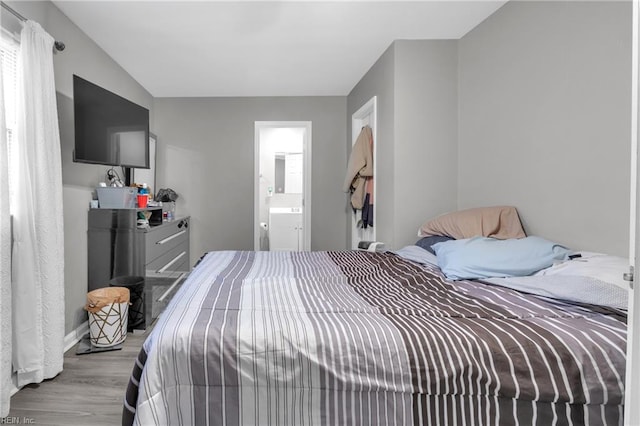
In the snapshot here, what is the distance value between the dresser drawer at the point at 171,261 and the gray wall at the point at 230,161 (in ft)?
1.21

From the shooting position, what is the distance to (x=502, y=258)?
161 centimetres

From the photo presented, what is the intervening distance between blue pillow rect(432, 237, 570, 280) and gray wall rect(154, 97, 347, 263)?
287 centimetres

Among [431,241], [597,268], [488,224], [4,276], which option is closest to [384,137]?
[431,241]

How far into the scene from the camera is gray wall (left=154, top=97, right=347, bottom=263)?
4410mm

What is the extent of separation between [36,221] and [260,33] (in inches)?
81.2

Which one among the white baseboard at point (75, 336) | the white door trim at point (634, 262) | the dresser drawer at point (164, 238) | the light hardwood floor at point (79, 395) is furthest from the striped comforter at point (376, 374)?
the dresser drawer at point (164, 238)

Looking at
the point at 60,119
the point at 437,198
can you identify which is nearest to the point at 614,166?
the point at 437,198

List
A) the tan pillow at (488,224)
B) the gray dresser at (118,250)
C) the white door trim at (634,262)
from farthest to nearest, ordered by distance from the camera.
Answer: the gray dresser at (118,250)
the tan pillow at (488,224)
the white door trim at (634,262)

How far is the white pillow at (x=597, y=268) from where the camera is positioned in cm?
123

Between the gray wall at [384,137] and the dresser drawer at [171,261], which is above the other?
the gray wall at [384,137]

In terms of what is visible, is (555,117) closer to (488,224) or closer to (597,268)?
(488,224)

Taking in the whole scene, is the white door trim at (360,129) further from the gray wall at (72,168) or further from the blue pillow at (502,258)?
the gray wall at (72,168)

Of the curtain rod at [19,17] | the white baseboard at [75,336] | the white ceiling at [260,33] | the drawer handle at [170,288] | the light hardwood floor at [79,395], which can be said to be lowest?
the light hardwood floor at [79,395]

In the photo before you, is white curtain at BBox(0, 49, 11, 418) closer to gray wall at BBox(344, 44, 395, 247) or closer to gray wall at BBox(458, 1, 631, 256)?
gray wall at BBox(344, 44, 395, 247)
